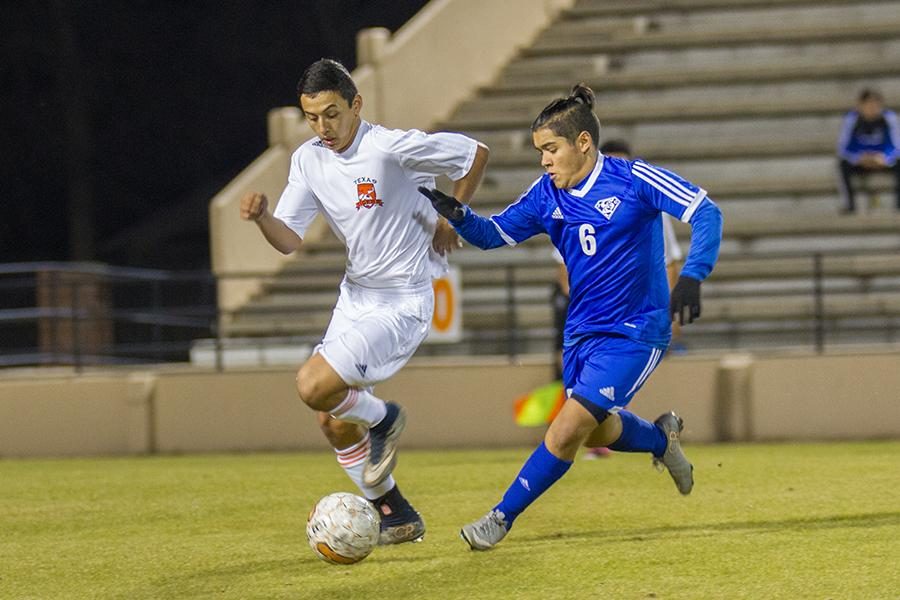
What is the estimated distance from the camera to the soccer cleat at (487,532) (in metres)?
7.16

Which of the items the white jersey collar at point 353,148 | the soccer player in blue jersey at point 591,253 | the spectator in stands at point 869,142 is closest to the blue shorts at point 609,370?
the soccer player in blue jersey at point 591,253

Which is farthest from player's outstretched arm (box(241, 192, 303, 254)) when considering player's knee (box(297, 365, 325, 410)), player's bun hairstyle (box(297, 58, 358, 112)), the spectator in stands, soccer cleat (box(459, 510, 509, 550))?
the spectator in stands

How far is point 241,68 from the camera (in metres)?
33.2

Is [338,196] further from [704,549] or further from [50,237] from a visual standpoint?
[50,237]

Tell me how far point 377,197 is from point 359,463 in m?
1.24

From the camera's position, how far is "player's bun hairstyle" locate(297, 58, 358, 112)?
729cm

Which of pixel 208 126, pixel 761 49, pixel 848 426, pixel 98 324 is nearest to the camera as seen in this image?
pixel 848 426

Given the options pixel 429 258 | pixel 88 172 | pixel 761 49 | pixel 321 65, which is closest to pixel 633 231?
pixel 429 258

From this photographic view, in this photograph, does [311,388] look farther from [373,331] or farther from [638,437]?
[638,437]

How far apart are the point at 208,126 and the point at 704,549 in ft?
88.4

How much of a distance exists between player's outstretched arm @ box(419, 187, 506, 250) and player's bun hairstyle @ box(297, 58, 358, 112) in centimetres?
57

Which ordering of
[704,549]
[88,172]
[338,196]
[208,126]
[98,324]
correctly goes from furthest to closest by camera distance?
[208,126]
[88,172]
[98,324]
[338,196]
[704,549]

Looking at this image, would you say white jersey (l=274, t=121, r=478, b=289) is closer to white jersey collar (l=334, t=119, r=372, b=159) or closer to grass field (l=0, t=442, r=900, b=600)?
white jersey collar (l=334, t=119, r=372, b=159)

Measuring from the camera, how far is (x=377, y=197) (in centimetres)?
754
